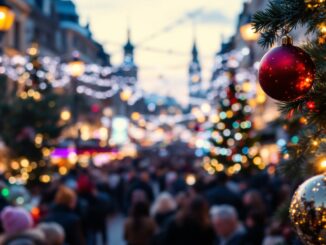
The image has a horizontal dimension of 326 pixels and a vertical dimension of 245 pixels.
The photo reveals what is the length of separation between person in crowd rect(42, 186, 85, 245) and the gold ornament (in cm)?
834

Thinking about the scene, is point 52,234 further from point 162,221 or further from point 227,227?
point 162,221

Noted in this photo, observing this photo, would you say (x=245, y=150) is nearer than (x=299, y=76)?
No

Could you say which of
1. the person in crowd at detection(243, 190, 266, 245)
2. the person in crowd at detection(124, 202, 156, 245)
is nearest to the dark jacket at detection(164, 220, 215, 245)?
the person in crowd at detection(243, 190, 266, 245)

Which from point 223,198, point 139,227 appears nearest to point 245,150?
point 223,198

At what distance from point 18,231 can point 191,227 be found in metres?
2.19

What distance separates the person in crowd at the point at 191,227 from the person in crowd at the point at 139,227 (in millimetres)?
1438

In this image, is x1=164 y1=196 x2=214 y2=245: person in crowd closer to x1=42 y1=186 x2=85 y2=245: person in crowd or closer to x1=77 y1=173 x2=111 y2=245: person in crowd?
x1=42 y1=186 x2=85 y2=245: person in crowd

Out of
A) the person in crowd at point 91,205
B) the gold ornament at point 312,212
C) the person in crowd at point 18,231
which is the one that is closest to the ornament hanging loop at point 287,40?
the gold ornament at point 312,212

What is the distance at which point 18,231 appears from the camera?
7.33 m

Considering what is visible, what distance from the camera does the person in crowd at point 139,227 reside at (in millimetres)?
10055

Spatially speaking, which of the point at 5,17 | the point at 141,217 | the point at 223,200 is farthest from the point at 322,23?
the point at 5,17

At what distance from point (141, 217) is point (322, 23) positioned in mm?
8018

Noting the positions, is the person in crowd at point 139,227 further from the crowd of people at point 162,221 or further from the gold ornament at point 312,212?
the gold ornament at point 312,212

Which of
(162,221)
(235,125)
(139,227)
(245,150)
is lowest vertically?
(139,227)
